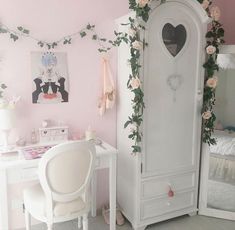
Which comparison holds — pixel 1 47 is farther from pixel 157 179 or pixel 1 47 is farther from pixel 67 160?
pixel 157 179

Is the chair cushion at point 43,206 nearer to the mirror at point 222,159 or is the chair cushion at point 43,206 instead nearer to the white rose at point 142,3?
the mirror at point 222,159

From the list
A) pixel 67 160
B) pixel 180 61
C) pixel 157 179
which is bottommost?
pixel 157 179

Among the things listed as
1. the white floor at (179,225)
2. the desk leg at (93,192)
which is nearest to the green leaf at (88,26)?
the desk leg at (93,192)

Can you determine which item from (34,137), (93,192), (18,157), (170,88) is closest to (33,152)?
(18,157)

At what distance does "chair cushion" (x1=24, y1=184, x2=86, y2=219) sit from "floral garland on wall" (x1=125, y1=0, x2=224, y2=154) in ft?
2.15

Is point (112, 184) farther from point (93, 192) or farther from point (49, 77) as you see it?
point (49, 77)

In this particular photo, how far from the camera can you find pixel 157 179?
253 cm

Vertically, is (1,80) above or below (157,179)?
above

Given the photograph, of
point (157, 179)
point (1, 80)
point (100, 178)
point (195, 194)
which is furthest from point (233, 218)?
point (1, 80)

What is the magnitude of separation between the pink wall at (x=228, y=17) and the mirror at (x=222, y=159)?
0.62 meters

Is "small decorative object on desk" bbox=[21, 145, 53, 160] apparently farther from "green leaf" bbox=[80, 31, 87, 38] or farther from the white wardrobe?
"green leaf" bbox=[80, 31, 87, 38]

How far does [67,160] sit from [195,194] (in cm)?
154

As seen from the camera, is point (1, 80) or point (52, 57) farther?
point (52, 57)

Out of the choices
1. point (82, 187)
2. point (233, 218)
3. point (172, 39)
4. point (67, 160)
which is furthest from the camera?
point (233, 218)
